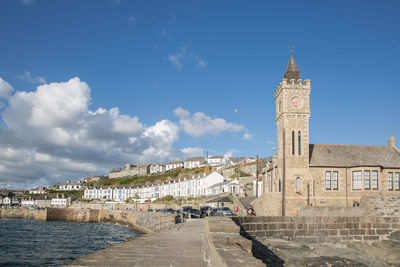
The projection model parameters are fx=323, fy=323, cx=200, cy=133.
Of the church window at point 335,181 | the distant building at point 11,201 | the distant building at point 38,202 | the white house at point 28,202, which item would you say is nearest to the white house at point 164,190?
the distant building at point 38,202

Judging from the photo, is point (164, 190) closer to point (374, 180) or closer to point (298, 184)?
point (298, 184)

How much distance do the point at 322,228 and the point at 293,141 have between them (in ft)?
54.2

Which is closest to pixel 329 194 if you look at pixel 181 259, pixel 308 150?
pixel 308 150

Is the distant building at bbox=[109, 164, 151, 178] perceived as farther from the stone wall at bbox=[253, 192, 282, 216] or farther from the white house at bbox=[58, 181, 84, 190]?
the stone wall at bbox=[253, 192, 282, 216]

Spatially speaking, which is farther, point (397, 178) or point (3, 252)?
point (397, 178)

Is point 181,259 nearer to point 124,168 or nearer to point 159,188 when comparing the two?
point 159,188

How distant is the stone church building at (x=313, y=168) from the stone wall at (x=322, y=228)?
12106 mm

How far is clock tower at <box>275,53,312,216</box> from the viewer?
1325 inches

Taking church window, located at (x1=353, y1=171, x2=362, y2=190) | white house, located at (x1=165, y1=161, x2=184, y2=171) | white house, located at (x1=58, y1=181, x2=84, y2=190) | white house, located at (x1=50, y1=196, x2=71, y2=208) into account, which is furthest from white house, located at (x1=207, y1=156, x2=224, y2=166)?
church window, located at (x1=353, y1=171, x2=362, y2=190)

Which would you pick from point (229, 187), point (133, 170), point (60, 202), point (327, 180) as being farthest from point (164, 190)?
point (327, 180)

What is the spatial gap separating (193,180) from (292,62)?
2397 inches

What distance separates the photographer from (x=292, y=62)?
37.9 metres

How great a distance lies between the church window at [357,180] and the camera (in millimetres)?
33094

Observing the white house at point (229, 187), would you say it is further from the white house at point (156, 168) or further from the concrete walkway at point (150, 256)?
the white house at point (156, 168)
